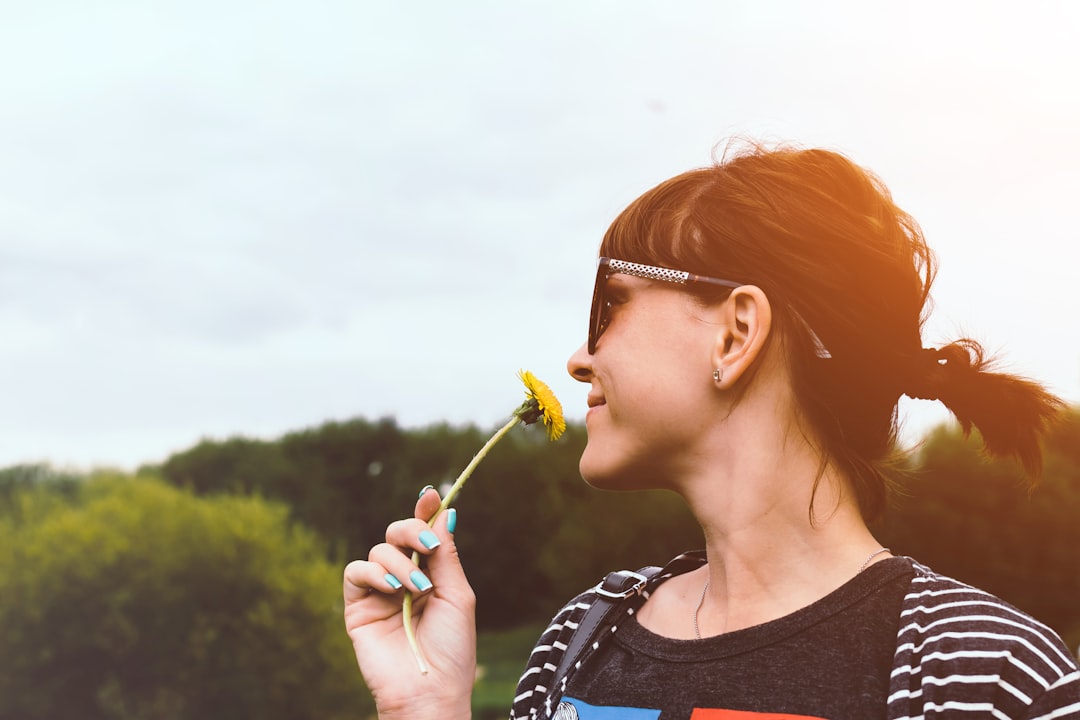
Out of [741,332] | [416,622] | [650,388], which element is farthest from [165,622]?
[741,332]

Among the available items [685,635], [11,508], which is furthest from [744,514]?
[11,508]

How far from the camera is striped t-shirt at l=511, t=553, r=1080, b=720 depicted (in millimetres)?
1995

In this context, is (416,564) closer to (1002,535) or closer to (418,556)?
(418,556)

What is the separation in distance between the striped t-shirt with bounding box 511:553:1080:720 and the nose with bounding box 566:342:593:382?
2.60 ft

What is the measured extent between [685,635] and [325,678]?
2751 centimetres

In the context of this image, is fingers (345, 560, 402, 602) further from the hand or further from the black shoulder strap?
the black shoulder strap

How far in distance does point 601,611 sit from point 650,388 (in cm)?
58

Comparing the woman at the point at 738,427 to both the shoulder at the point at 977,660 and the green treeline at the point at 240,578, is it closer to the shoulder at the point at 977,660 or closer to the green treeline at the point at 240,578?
the shoulder at the point at 977,660

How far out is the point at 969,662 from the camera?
204cm

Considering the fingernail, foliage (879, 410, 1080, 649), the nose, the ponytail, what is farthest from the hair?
foliage (879, 410, 1080, 649)

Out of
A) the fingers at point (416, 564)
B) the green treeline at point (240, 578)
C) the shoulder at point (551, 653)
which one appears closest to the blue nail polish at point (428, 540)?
the fingers at point (416, 564)

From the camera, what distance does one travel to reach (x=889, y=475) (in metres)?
2.93

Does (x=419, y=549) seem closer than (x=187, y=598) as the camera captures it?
Yes

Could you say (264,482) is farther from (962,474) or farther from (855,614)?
(855,614)
